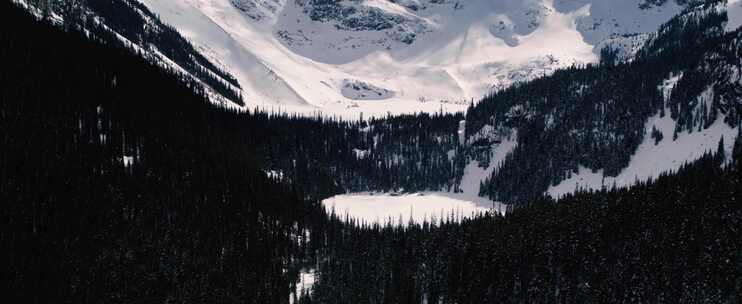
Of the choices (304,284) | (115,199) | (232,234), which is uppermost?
(115,199)

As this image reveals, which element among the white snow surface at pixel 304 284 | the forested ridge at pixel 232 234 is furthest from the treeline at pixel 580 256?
the white snow surface at pixel 304 284

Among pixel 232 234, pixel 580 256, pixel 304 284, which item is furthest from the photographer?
pixel 232 234

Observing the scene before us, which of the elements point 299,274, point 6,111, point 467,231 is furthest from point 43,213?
point 467,231

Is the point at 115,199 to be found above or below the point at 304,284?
above

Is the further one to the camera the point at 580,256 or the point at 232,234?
the point at 232,234

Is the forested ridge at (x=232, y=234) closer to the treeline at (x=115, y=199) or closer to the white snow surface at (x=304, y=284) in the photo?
the treeline at (x=115, y=199)

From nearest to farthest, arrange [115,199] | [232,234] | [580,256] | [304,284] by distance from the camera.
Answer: [580,256], [115,199], [304,284], [232,234]

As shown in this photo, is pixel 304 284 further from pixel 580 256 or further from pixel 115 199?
pixel 580 256

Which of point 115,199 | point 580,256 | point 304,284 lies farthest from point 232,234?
point 580,256
